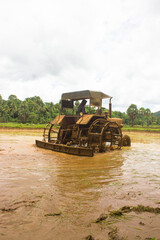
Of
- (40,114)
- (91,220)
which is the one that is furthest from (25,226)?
(40,114)

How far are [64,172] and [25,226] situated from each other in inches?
143

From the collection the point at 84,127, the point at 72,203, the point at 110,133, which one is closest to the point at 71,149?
the point at 84,127

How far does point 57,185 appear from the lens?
4.93m

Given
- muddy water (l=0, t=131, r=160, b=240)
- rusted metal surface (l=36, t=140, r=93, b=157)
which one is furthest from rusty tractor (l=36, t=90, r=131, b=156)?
muddy water (l=0, t=131, r=160, b=240)

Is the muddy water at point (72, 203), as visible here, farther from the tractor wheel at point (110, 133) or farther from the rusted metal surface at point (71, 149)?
the tractor wheel at point (110, 133)

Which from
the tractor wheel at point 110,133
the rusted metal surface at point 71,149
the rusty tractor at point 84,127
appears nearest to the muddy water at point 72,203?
the rusted metal surface at point 71,149

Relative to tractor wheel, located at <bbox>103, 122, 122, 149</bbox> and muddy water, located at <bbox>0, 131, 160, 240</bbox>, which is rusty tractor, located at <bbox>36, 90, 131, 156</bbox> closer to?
tractor wheel, located at <bbox>103, 122, 122, 149</bbox>

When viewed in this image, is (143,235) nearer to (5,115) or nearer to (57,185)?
(57,185)

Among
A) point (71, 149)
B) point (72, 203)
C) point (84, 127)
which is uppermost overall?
point (84, 127)

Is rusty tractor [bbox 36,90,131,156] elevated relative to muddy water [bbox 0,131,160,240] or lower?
elevated

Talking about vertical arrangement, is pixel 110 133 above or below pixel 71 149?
above

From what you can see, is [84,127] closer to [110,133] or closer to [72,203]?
[110,133]

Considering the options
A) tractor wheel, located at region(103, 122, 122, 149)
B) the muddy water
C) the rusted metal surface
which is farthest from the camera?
tractor wheel, located at region(103, 122, 122, 149)

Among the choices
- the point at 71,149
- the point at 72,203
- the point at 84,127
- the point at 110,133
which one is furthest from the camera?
the point at 84,127
